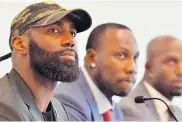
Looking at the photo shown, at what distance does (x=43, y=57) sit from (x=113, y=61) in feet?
1.05

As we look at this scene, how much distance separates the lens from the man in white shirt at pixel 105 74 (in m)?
1.10

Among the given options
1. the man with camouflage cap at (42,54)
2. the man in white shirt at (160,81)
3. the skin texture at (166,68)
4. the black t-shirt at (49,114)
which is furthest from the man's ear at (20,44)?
the skin texture at (166,68)

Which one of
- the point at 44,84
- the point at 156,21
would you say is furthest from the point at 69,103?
the point at 156,21

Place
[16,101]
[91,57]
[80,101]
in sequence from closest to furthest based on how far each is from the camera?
[16,101] → [80,101] → [91,57]

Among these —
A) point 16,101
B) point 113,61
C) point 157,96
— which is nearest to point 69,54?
point 16,101

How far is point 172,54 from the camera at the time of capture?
50.3 inches

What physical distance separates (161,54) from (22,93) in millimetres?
615

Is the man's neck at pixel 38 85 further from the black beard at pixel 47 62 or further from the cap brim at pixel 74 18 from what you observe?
the cap brim at pixel 74 18

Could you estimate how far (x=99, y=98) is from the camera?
44.9 inches

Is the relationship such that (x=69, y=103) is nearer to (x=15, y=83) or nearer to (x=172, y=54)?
(x=15, y=83)

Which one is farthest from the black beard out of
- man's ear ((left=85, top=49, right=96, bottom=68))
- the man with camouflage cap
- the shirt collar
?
the shirt collar

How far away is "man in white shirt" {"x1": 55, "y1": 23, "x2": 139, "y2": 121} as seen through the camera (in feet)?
3.61

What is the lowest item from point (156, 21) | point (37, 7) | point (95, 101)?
point (95, 101)

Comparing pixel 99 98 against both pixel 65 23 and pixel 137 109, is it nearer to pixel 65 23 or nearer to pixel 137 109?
pixel 137 109
